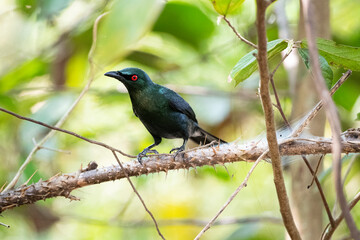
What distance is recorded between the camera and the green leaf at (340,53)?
5.67ft

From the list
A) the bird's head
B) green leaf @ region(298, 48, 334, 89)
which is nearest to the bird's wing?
the bird's head

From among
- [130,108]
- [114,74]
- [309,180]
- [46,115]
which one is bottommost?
[130,108]

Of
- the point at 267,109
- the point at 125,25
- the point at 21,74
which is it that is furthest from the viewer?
the point at 21,74

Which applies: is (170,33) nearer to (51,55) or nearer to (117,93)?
(117,93)

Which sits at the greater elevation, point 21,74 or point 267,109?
point 267,109

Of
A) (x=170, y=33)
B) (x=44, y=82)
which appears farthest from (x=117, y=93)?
(x=44, y=82)

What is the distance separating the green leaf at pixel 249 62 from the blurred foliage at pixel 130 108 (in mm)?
1890

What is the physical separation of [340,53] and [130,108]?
3501 mm

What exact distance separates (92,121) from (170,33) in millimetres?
1484

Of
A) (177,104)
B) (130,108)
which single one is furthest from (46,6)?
(130,108)

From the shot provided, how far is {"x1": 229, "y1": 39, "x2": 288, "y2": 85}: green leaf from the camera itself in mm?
1664

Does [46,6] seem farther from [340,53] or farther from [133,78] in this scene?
[340,53]

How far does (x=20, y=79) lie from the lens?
4.23 metres

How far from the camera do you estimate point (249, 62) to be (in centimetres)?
166
